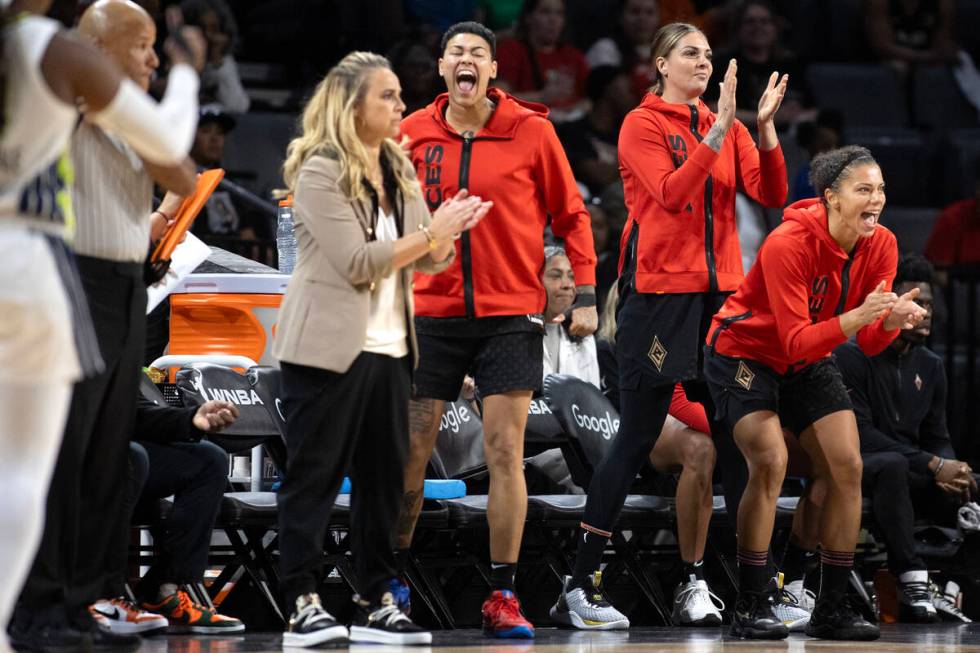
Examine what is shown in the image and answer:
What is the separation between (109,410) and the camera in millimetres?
4195

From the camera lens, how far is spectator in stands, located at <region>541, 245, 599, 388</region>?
7.09m

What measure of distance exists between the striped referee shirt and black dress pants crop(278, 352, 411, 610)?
635 millimetres

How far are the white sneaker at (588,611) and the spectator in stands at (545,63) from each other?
5080mm

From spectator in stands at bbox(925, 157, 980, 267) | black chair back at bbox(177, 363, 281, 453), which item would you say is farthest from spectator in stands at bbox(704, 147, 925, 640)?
spectator in stands at bbox(925, 157, 980, 267)

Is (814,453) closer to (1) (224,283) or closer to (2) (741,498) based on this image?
(2) (741,498)

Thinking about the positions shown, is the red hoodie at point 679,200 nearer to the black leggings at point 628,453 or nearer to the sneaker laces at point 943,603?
the black leggings at point 628,453

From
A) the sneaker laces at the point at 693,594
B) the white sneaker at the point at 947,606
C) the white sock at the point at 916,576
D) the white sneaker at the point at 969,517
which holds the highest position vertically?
the white sneaker at the point at 969,517

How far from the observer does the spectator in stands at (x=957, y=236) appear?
9484mm

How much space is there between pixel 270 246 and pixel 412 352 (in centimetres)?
337

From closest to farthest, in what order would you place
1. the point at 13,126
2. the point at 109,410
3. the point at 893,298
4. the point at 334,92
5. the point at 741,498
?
the point at 13,126, the point at 109,410, the point at 334,92, the point at 893,298, the point at 741,498

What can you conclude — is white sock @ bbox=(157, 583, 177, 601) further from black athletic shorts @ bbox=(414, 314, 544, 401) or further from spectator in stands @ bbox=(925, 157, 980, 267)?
spectator in stands @ bbox=(925, 157, 980, 267)

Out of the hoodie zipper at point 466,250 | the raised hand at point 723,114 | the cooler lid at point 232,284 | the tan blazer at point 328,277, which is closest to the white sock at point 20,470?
the tan blazer at point 328,277

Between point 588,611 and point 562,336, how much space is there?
1952mm

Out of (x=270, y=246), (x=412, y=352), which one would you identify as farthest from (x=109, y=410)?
(x=270, y=246)
